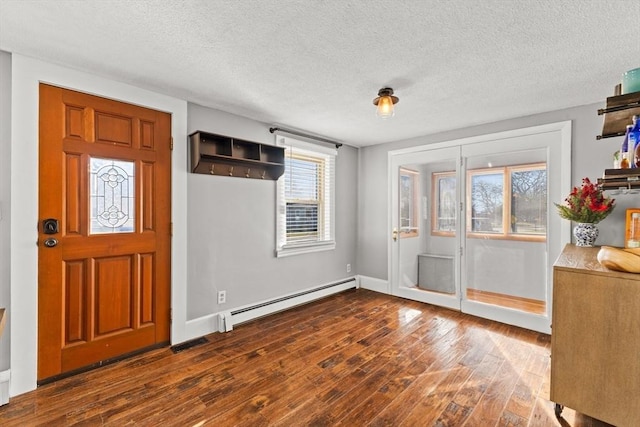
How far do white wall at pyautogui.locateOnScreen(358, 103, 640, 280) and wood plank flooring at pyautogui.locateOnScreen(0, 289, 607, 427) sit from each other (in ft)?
4.50

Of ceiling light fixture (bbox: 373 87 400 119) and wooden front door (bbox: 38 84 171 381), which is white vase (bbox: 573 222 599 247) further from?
wooden front door (bbox: 38 84 171 381)

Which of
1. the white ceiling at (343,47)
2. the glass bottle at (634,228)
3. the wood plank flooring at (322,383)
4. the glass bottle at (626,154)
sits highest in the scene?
the white ceiling at (343,47)

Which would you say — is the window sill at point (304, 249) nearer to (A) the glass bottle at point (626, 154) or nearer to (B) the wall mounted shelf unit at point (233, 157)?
(B) the wall mounted shelf unit at point (233, 157)

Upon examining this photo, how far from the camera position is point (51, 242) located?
84.9 inches

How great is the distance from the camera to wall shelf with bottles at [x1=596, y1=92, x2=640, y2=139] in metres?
1.47

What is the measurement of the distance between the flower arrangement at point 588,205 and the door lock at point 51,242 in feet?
13.9

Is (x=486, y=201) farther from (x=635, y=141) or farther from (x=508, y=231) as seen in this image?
(x=635, y=141)

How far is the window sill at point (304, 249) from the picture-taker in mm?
3705

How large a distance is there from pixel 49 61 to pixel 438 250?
14.2 ft

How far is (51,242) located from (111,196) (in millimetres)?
513

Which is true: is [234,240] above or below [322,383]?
above

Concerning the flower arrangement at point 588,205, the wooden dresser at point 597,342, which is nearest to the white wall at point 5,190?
the wooden dresser at point 597,342

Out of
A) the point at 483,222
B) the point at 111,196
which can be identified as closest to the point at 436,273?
the point at 483,222

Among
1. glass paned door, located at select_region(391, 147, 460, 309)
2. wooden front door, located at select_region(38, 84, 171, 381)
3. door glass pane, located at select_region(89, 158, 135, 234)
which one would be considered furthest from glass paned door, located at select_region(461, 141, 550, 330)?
door glass pane, located at select_region(89, 158, 135, 234)
